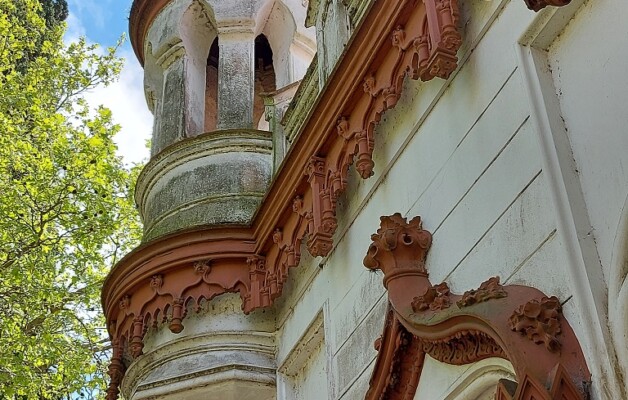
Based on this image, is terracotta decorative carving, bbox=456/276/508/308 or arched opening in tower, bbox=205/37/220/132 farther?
arched opening in tower, bbox=205/37/220/132

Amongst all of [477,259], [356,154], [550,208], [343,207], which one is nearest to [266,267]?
[343,207]

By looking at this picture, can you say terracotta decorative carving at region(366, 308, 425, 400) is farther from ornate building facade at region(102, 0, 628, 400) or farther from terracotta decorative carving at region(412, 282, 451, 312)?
terracotta decorative carving at region(412, 282, 451, 312)

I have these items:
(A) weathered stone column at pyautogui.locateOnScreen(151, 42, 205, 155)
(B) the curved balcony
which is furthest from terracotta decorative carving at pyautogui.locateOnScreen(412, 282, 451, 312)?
(A) weathered stone column at pyautogui.locateOnScreen(151, 42, 205, 155)

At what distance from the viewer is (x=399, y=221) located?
5.20 meters

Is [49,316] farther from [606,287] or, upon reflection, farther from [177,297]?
[606,287]

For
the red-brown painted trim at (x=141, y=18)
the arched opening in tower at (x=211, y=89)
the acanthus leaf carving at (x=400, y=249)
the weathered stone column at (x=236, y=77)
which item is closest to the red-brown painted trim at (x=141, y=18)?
the red-brown painted trim at (x=141, y=18)

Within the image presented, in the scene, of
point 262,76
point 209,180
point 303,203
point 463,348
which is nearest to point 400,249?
point 463,348

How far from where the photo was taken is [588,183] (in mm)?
3848

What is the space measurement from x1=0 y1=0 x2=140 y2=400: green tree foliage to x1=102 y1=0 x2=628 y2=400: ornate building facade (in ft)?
14.3

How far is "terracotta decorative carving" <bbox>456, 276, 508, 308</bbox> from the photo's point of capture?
4051 millimetres

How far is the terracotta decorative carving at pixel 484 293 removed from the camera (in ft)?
13.3

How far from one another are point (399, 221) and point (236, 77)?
5.37 m

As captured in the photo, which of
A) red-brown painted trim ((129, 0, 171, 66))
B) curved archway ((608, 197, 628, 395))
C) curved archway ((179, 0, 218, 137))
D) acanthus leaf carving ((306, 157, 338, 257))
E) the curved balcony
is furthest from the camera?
red-brown painted trim ((129, 0, 171, 66))

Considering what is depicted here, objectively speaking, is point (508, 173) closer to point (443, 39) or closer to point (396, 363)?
point (443, 39)
